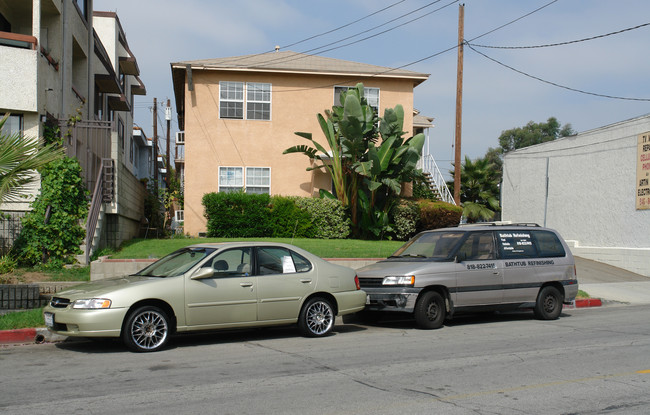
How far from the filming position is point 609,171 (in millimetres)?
24188

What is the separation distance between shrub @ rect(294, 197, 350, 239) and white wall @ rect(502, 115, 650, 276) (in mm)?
9336

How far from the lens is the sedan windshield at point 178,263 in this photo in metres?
9.44

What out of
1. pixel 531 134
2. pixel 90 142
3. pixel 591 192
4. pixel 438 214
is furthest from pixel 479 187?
pixel 531 134

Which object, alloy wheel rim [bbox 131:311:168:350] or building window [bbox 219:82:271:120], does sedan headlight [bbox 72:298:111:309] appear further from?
building window [bbox 219:82:271:120]

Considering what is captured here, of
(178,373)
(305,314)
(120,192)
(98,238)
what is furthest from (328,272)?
(120,192)

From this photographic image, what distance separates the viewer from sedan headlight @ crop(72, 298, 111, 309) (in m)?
8.40

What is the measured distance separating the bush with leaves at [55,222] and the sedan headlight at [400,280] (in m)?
7.66

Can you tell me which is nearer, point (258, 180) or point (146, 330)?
point (146, 330)

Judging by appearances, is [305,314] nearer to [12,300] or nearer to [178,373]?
[178,373]

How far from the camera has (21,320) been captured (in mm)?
9930

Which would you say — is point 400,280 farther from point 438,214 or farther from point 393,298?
point 438,214

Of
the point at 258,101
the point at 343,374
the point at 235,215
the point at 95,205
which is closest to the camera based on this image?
the point at 343,374

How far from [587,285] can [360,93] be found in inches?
402

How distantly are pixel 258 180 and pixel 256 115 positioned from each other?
261cm
